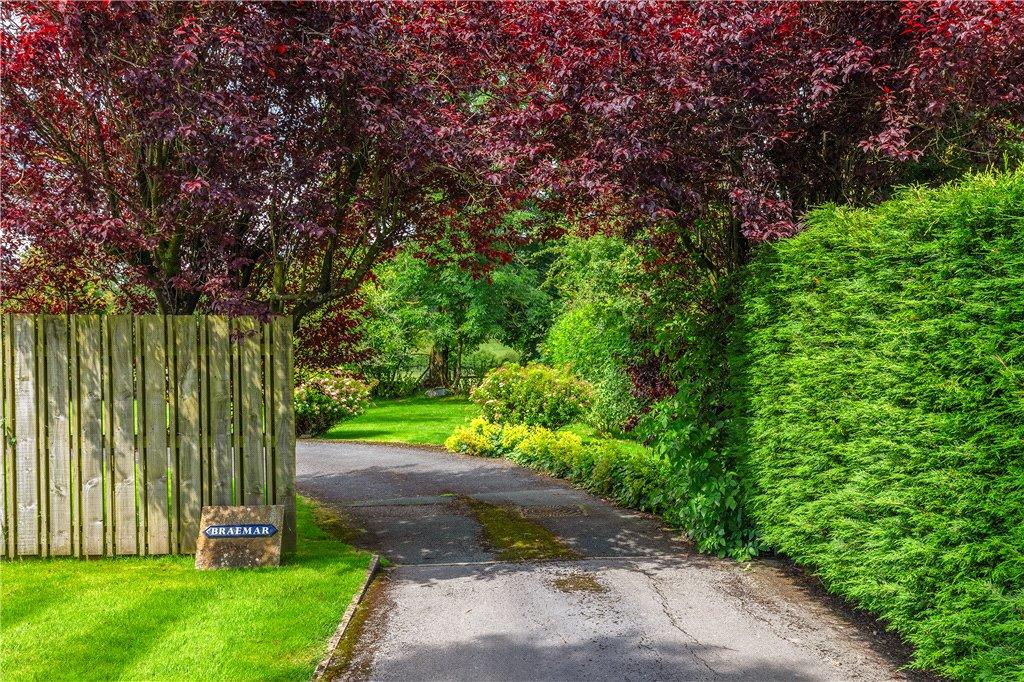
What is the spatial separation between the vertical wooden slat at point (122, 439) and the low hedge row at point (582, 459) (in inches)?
188

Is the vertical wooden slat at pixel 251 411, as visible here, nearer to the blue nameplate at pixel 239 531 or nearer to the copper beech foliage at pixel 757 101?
the blue nameplate at pixel 239 531

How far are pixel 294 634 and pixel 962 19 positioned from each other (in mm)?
6299

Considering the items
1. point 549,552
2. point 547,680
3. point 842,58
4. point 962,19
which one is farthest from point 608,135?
point 547,680

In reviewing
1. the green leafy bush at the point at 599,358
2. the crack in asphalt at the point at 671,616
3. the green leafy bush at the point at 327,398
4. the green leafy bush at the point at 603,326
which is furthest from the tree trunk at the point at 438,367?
the crack in asphalt at the point at 671,616

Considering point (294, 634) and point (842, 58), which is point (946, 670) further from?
point (842, 58)

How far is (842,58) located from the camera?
5.61 meters

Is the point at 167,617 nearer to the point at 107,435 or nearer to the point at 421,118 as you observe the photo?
the point at 107,435

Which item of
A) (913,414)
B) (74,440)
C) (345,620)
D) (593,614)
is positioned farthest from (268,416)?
(913,414)

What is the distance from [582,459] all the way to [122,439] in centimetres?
593

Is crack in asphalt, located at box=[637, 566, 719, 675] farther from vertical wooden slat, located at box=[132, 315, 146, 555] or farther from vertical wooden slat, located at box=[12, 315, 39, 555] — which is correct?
vertical wooden slat, located at box=[12, 315, 39, 555]

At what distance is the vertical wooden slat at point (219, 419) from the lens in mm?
6219

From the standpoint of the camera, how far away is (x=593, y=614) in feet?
16.4

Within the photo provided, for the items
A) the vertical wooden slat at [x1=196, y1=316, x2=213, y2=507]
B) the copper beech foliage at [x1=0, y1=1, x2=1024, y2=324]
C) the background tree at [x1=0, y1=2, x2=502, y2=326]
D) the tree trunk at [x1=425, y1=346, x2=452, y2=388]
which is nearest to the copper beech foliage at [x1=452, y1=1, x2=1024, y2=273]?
the copper beech foliage at [x1=0, y1=1, x2=1024, y2=324]

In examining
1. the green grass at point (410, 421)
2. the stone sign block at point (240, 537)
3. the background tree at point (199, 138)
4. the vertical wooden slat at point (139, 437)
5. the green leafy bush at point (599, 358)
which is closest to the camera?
the background tree at point (199, 138)
